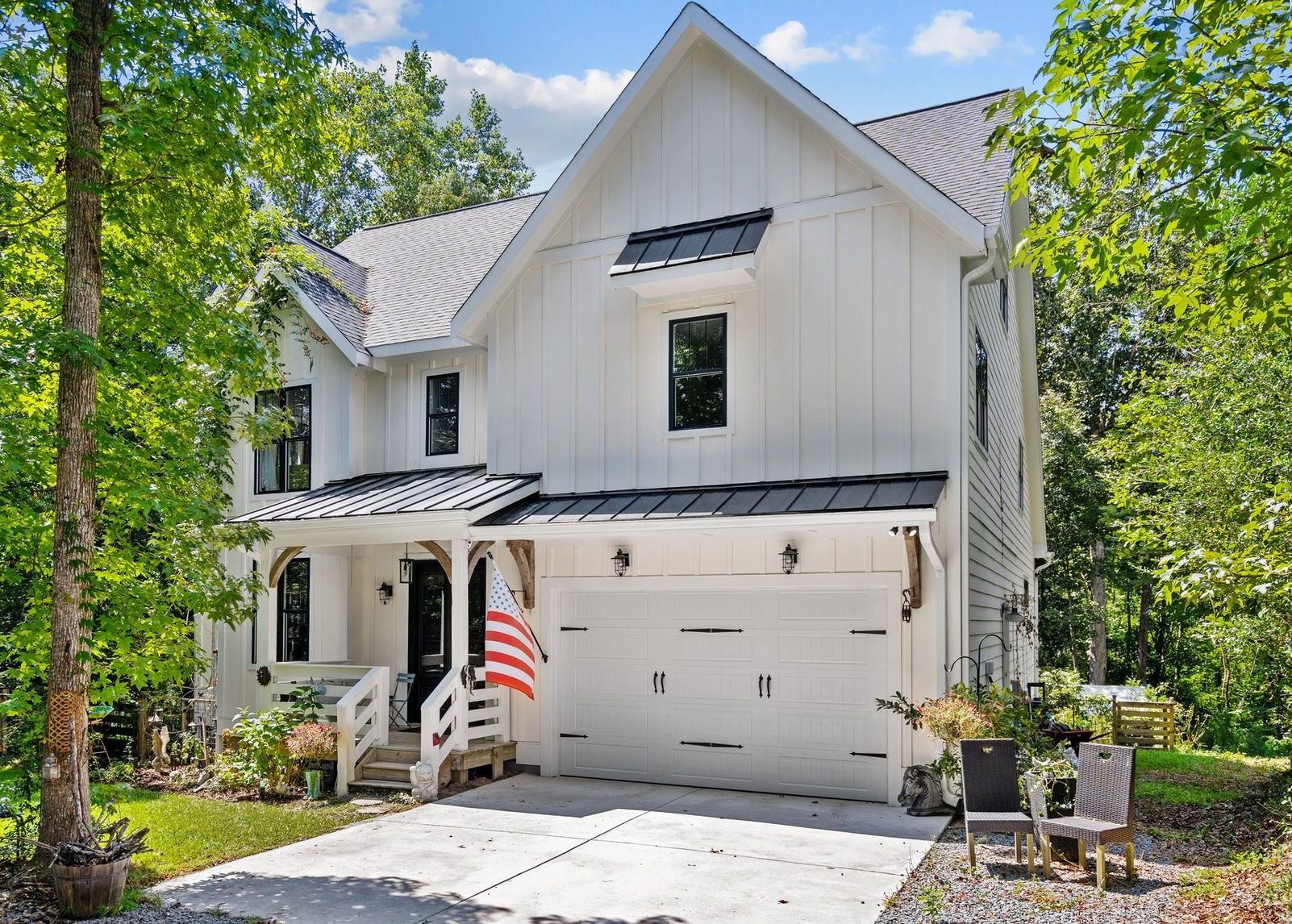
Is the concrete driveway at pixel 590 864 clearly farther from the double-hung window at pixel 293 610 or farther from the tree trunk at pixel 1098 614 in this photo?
the tree trunk at pixel 1098 614

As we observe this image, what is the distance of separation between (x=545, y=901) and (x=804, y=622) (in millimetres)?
4711

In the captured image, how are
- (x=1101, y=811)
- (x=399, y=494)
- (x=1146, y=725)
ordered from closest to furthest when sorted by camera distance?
(x=1101, y=811) → (x=399, y=494) → (x=1146, y=725)

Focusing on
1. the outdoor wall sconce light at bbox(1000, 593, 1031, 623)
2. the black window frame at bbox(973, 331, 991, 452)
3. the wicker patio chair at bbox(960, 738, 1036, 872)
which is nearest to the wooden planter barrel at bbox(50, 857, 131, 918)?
the wicker patio chair at bbox(960, 738, 1036, 872)

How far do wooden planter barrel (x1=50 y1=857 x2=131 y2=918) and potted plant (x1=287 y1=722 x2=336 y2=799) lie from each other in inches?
169

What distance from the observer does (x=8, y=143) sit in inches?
294

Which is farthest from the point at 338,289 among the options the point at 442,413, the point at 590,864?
the point at 590,864

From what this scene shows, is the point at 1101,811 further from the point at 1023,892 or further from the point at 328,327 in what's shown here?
the point at 328,327

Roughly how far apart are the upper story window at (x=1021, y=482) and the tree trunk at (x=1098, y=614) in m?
9.46

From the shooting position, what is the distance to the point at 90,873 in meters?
6.69

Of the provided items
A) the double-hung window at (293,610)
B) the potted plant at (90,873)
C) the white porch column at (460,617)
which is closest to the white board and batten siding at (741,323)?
the white porch column at (460,617)

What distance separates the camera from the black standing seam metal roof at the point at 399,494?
11883mm

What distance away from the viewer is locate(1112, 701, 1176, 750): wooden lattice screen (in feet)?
56.3

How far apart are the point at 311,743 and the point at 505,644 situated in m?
2.55

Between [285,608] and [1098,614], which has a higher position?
[285,608]
